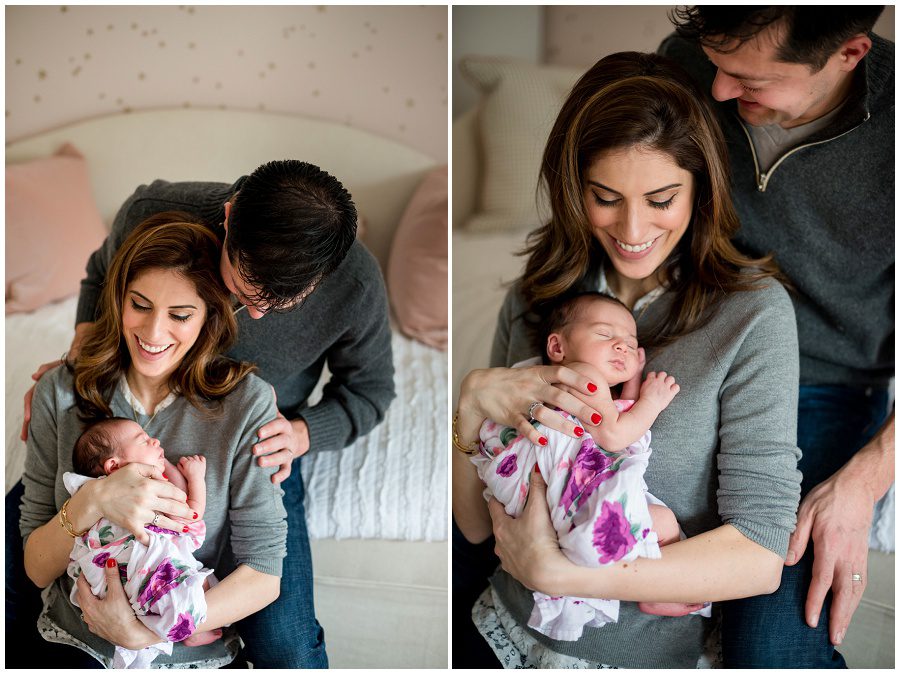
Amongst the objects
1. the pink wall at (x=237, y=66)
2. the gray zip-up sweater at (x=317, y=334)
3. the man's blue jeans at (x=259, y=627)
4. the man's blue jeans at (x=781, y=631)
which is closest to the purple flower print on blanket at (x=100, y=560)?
the man's blue jeans at (x=259, y=627)

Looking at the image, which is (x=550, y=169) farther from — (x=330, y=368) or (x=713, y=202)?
(x=330, y=368)

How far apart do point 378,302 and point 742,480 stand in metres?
0.71

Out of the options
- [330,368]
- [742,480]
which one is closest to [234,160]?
[330,368]

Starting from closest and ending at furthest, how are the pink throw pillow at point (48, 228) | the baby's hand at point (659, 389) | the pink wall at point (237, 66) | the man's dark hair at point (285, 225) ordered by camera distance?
the man's dark hair at point (285, 225) → the baby's hand at point (659, 389) → the pink throw pillow at point (48, 228) → the pink wall at point (237, 66)

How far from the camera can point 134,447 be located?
1.12 metres

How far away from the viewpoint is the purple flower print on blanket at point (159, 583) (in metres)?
1.08

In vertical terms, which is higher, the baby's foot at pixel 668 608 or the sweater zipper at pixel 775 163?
the sweater zipper at pixel 775 163

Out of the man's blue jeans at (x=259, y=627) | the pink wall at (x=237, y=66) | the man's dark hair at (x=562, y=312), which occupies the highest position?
the pink wall at (x=237, y=66)

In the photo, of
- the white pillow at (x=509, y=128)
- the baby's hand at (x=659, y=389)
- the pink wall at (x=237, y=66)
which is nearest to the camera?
Result: the baby's hand at (x=659, y=389)

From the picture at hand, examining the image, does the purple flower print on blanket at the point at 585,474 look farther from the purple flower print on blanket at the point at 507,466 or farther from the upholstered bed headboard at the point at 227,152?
the upholstered bed headboard at the point at 227,152

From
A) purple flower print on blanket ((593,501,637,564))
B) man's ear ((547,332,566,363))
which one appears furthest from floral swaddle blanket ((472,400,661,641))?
man's ear ((547,332,566,363))

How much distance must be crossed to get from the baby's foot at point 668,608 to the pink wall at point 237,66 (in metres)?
1.17

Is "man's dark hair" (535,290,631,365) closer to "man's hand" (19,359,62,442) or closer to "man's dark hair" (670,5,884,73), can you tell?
"man's dark hair" (670,5,884,73)

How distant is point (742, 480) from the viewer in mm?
1144
